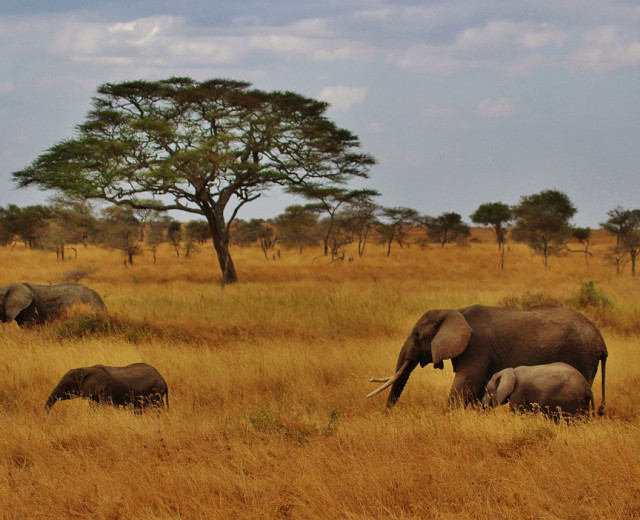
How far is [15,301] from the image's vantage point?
10.7 metres

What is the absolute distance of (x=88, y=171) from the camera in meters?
20.9

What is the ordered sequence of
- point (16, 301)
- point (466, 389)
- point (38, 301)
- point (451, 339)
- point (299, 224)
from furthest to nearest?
1. point (299, 224)
2. point (38, 301)
3. point (16, 301)
4. point (466, 389)
5. point (451, 339)

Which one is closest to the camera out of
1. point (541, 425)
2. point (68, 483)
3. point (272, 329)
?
point (68, 483)

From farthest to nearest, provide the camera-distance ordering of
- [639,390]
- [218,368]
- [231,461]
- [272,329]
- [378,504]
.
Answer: [272,329]
[218,368]
[639,390]
[231,461]
[378,504]

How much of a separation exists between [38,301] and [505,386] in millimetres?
8921

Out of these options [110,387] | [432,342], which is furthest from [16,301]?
[432,342]

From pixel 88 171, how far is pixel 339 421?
58.6 feet

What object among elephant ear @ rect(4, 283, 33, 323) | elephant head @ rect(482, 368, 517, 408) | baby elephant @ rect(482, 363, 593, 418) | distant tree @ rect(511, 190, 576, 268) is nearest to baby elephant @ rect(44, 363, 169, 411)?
elephant head @ rect(482, 368, 517, 408)

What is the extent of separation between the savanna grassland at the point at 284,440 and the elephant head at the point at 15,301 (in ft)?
1.29

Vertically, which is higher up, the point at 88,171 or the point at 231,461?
the point at 88,171

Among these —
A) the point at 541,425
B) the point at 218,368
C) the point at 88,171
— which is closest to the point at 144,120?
the point at 88,171

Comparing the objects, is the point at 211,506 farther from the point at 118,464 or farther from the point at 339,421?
the point at 339,421

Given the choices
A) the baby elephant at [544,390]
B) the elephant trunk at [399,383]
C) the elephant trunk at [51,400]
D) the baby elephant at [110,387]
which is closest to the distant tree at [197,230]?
the baby elephant at [110,387]

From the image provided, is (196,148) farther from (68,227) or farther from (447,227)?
(447,227)
